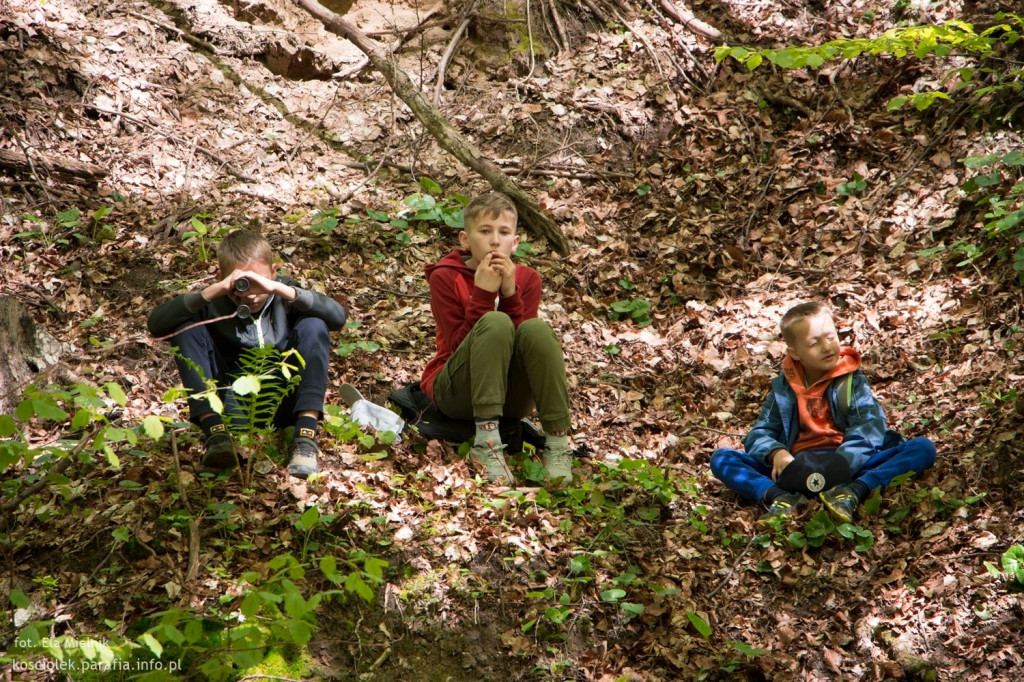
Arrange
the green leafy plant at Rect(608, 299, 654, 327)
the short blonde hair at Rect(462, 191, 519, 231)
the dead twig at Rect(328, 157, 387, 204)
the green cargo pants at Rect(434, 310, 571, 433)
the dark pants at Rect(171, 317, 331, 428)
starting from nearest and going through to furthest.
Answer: the dark pants at Rect(171, 317, 331, 428)
the green cargo pants at Rect(434, 310, 571, 433)
the short blonde hair at Rect(462, 191, 519, 231)
the green leafy plant at Rect(608, 299, 654, 327)
the dead twig at Rect(328, 157, 387, 204)

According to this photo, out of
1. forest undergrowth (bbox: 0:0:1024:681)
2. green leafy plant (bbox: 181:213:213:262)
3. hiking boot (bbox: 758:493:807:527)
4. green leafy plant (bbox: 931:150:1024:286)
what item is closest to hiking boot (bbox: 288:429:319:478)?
forest undergrowth (bbox: 0:0:1024:681)

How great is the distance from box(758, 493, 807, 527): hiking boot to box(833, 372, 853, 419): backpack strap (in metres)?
0.53

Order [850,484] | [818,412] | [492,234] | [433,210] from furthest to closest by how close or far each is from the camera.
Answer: [433,210] → [492,234] → [818,412] → [850,484]

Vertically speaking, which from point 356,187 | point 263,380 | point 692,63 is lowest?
point 263,380

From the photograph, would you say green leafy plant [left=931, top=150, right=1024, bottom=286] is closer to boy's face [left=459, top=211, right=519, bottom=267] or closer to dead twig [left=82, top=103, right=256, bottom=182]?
boy's face [left=459, top=211, right=519, bottom=267]

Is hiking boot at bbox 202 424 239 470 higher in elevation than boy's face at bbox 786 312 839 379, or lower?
lower

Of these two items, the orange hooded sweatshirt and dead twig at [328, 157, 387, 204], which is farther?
dead twig at [328, 157, 387, 204]

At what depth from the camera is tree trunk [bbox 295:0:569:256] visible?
6617 millimetres

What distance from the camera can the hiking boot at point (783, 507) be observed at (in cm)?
400

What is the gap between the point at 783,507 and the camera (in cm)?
405

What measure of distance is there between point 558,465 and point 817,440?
136cm

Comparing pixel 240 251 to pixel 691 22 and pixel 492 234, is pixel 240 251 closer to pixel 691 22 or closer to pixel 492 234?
pixel 492 234

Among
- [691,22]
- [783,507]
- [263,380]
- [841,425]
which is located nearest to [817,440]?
[841,425]

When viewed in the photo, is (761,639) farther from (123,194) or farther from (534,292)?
(123,194)
